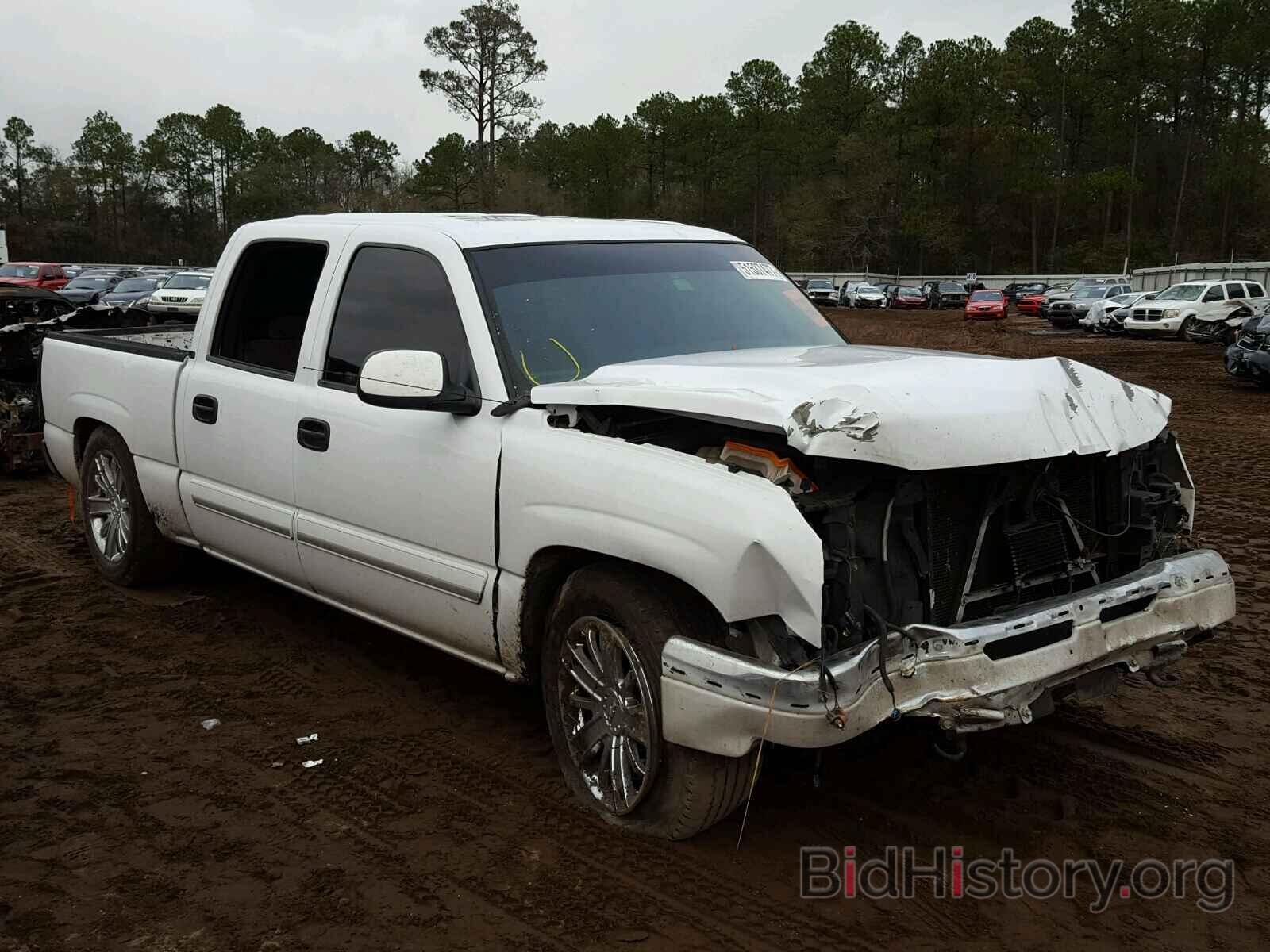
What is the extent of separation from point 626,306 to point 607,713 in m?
1.61

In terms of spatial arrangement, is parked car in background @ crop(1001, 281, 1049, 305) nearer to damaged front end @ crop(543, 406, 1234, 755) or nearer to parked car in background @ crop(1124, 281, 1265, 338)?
parked car in background @ crop(1124, 281, 1265, 338)

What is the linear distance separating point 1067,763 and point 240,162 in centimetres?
9702

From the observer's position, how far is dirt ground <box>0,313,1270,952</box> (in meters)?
3.14

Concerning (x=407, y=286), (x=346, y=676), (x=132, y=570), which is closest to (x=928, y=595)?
(x=407, y=286)

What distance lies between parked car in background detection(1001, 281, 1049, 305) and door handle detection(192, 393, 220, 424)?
47.9 metres

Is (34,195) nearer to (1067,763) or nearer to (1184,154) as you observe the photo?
(1184,154)

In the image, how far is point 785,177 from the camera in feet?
276

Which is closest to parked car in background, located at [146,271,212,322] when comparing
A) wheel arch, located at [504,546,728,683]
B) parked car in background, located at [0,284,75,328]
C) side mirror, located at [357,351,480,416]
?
parked car in background, located at [0,284,75,328]

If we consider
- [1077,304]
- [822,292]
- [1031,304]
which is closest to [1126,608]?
[1077,304]

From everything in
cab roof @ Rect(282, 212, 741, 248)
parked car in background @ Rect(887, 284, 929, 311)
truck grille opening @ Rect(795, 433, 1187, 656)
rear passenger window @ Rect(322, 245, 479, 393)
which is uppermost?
cab roof @ Rect(282, 212, 741, 248)

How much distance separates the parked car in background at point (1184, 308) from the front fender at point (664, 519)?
Result: 93.2ft

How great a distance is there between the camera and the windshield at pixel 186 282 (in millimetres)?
27250

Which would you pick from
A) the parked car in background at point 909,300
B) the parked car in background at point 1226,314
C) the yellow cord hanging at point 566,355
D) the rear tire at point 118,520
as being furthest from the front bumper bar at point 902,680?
the parked car in background at point 909,300

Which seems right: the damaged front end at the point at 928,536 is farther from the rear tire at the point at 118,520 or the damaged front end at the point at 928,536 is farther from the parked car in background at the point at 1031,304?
the parked car in background at the point at 1031,304
